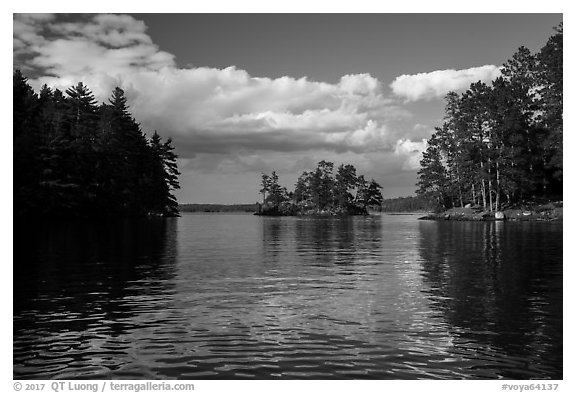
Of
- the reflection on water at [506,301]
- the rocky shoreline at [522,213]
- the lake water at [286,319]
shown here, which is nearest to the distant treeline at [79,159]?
the lake water at [286,319]

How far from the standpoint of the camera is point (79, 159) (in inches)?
3465

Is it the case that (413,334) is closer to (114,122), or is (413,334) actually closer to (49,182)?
(49,182)

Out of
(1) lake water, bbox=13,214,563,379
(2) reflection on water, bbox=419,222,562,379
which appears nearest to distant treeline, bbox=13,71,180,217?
(1) lake water, bbox=13,214,563,379

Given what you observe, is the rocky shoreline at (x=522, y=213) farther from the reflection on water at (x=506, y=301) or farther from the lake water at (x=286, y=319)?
the lake water at (x=286, y=319)

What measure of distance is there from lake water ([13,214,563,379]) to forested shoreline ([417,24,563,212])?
214 ft

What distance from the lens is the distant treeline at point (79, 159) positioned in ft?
247

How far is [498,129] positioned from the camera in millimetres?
92875

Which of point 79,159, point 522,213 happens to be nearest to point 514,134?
point 522,213

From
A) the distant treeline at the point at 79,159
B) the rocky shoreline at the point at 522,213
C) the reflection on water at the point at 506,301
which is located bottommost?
the reflection on water at the point at 506,301

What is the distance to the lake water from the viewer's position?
1187 cm

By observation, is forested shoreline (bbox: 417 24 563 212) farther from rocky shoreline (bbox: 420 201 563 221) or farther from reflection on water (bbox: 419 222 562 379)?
reflection on water (bbox: 419 222 562 379)

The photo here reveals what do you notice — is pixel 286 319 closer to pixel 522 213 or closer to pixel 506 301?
pixel 506 301

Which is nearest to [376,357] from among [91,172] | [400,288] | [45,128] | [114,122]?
[400,288]

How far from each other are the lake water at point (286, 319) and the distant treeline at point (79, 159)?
49667 mm
